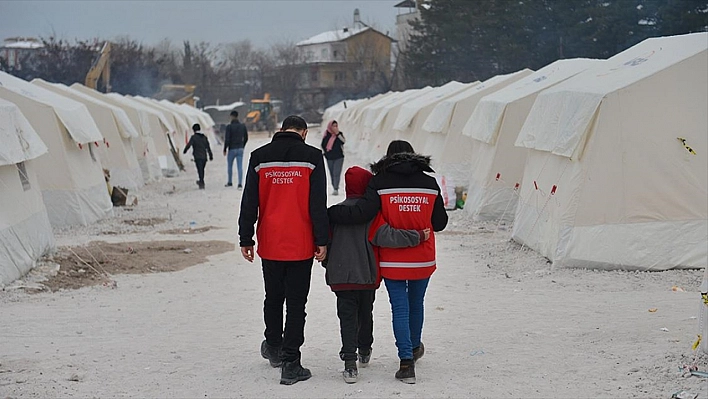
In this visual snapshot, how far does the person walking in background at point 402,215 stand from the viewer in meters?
6.21

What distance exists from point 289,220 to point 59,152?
9799mm

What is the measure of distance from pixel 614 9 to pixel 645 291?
2637 cm

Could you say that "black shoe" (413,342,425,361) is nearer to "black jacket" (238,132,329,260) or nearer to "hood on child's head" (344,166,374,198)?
"black jacket" (238,132,329,260)

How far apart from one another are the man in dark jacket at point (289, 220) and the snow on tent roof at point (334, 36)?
102 m

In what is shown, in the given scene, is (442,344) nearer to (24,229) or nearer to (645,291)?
(645,291)

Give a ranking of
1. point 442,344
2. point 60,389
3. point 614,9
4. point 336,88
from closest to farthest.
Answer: point 60,389, point 442,344, point 614,9, point 336,88

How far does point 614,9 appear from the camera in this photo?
33.8 metres

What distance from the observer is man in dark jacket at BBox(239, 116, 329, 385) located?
6.24 metres

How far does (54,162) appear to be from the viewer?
15.0 m

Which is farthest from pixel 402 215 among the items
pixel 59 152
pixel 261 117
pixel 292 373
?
pixel 261 117

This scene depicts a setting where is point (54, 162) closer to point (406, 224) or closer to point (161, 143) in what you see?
point (406, 224)

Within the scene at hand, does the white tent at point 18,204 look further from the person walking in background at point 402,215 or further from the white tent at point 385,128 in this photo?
the white tent at point 385,128

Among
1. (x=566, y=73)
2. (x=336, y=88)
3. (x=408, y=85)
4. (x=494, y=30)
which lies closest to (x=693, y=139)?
(x=566, y=73)

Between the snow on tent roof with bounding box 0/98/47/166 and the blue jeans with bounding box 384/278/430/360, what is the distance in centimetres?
583
